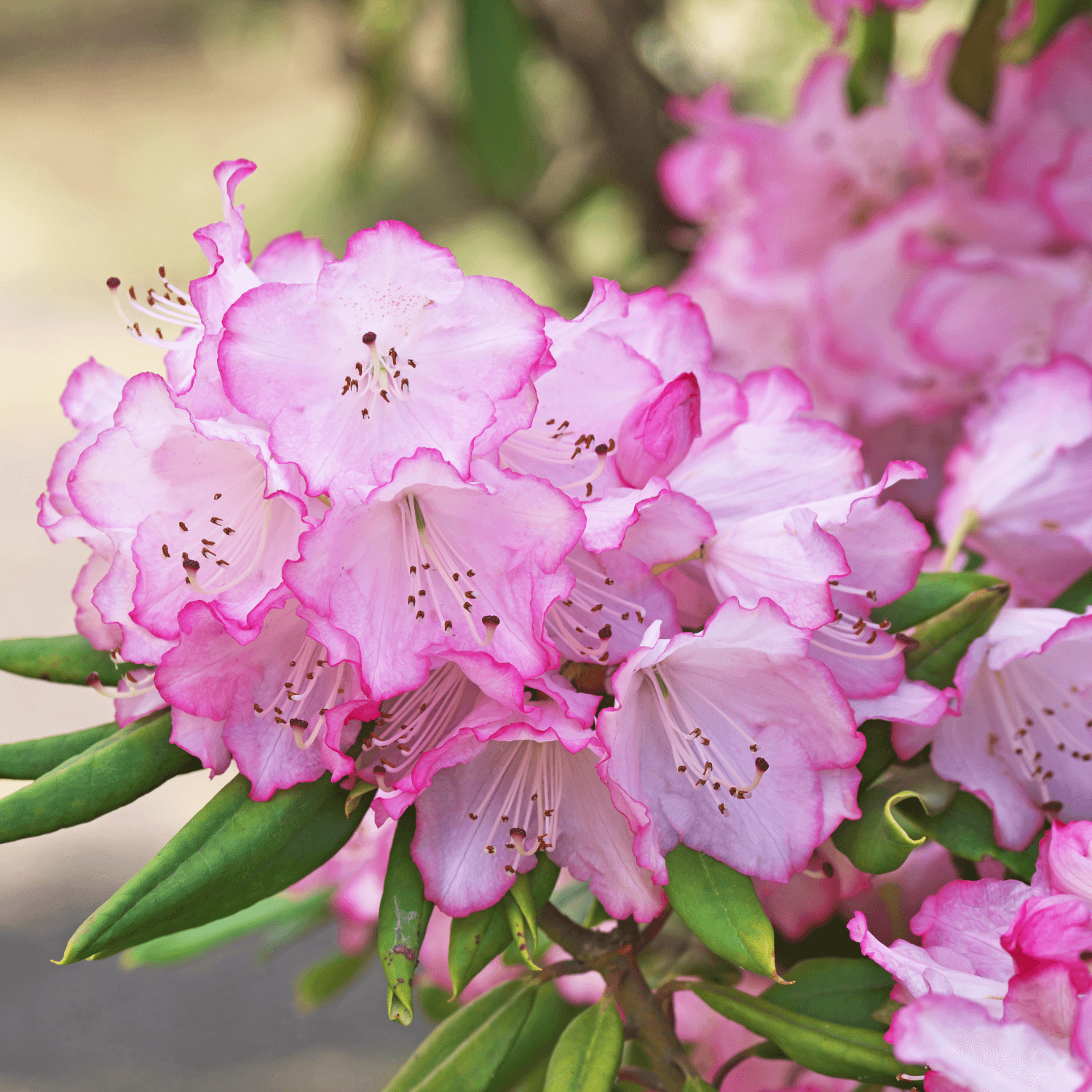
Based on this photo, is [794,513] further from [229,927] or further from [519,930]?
[229,927]

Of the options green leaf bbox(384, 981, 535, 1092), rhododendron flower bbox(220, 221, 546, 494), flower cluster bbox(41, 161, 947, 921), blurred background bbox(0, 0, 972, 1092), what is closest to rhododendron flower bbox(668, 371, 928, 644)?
flower cluster bbox(41, 161, 947, 921)

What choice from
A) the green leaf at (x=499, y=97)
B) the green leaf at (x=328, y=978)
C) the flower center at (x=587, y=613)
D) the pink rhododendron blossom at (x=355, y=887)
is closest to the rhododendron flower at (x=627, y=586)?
the flower center at (x=587, y=613)

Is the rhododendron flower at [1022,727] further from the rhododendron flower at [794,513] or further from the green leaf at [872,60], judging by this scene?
the green leaf at [872,60]

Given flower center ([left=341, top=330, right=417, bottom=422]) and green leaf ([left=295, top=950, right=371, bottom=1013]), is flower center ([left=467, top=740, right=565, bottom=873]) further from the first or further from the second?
green leaf ([left=295, top=950, right=371, bottom=1013])

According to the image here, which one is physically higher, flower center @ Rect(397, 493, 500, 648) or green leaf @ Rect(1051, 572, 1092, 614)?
flower center @ Rect(397, 493, 500, 648)

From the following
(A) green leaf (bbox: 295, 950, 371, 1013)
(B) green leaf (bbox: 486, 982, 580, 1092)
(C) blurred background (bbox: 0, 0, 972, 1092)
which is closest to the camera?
(B) green leaf (bbox: 486, 982, 580, 1092)
